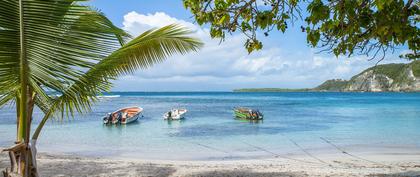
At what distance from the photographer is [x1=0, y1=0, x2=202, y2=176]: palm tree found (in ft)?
11.4

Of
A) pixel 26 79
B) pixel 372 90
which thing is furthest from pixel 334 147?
pixel 372 90

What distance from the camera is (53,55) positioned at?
3510 millimetres

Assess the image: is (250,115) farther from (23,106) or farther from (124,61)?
(23,106)

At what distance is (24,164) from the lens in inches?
156

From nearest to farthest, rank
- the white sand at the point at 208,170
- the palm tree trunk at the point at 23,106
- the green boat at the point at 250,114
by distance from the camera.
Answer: the palm tree trunk at the point at 23,106
the white sand at the point at 208,170
the green boat at the point at 250,114

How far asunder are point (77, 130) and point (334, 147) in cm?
1389

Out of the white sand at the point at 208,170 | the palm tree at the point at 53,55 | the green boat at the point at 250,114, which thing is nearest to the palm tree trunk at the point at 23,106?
the palm tree at the point at 53,55

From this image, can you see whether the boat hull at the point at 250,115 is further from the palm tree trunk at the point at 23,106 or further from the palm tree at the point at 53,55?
the palm tree trunk at the point at 23,106

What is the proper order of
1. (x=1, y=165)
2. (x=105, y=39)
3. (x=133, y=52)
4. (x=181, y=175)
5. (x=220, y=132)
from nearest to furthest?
1. (x=105, y=39)
2. (x=133, y=52)
3. (x=181, y=175)
4. (x=1, y=165)
5. (x=220, y=132)

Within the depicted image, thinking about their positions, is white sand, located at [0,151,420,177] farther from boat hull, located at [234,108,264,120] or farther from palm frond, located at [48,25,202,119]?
boat hull, located at [234,108,264,120]

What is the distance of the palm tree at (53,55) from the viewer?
3469 mm

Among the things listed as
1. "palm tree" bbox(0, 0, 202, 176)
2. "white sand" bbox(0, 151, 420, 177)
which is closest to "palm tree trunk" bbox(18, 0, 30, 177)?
"palm tree" bbox(0, 0, 202, 176)

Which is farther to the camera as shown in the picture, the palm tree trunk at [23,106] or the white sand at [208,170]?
the white sand at [208,170]

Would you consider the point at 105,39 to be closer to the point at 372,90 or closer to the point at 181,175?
the point at 181,175
